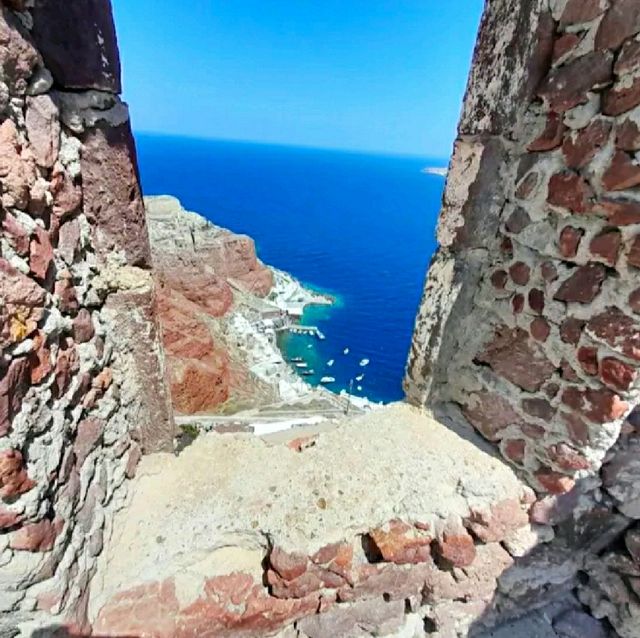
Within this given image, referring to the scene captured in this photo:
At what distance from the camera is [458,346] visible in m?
2.00

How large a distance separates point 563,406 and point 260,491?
121 cm

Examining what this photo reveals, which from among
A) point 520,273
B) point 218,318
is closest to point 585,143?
point 520,273

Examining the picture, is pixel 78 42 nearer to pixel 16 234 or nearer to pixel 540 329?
pixel 16 234

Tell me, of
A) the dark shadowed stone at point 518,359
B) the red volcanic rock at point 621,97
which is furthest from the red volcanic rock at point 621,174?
the dark shadowed stone at point 518,359

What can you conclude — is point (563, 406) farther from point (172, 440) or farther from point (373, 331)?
point (373, 331)

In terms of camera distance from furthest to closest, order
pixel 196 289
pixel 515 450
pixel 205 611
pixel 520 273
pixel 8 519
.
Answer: pixel 196 289
pixel 515 450
pixel 520 273
pixel 205 611
pixel 8 519

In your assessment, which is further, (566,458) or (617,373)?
(566,458)

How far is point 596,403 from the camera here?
1.48 meters

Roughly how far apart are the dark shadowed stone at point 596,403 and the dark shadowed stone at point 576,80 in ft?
3.17

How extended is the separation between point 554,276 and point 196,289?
21.8 metres

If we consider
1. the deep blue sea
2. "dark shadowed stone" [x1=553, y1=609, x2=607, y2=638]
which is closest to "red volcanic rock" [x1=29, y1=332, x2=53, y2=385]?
"dark shadowed stone" [x1=553, y1=609, x2=607, y2=638]

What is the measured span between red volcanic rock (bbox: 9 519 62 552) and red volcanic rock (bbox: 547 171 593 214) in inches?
75.2

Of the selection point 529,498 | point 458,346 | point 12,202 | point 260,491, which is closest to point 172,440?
point 260,491

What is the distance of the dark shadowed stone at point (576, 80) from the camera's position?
51.6 inches
